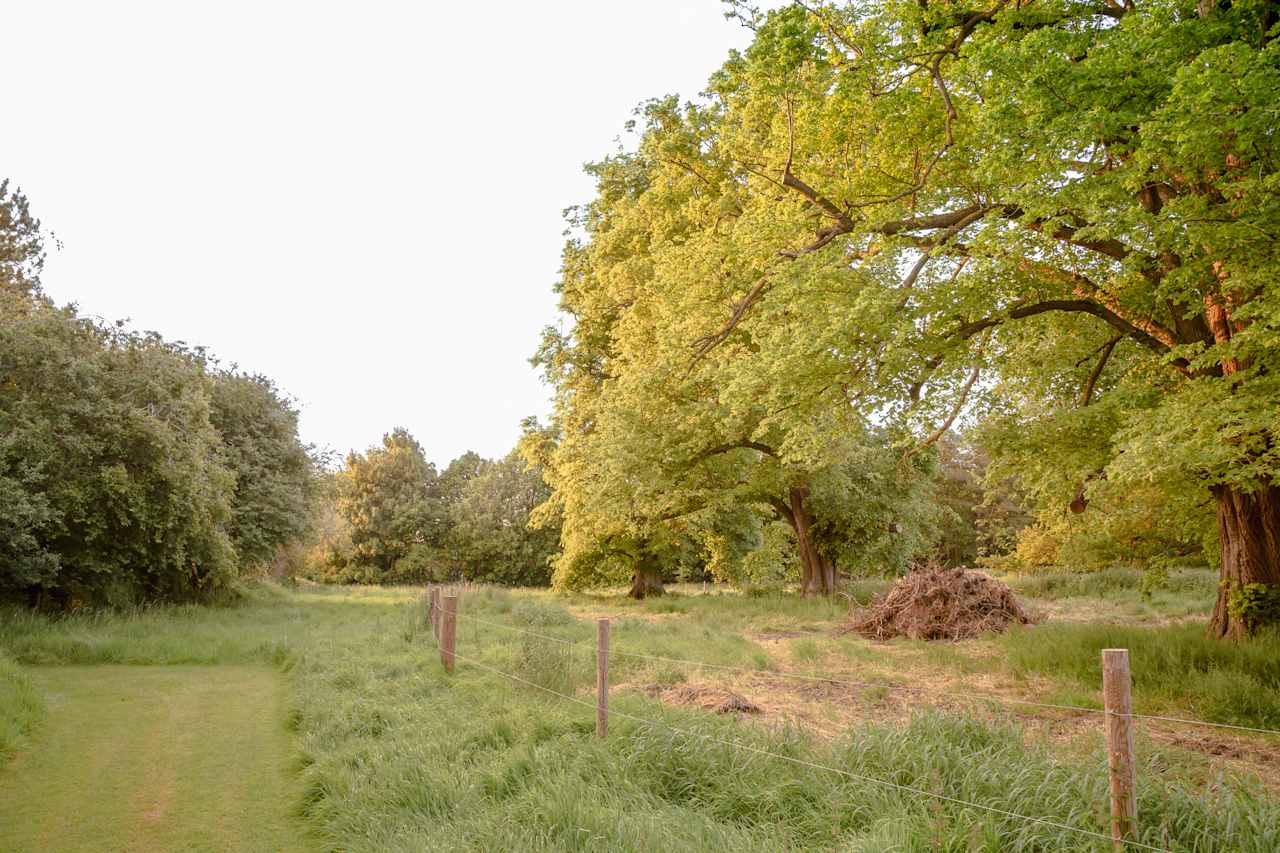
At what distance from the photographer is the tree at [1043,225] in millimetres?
8180

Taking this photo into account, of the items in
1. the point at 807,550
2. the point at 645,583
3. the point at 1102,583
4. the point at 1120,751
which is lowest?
the point at 645,583

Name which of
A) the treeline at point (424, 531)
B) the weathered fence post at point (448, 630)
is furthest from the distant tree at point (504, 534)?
the weathered fence post at point (448, 630)

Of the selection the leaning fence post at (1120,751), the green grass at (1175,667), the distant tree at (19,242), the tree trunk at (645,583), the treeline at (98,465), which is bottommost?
the tree trunk at (645,583)

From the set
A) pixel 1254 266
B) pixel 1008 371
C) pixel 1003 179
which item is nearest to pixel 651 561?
pixel 1008 371

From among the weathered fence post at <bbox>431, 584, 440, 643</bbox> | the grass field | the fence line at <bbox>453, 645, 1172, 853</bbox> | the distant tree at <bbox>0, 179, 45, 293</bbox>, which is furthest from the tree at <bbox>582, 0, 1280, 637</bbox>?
the distant tree at <bbox>0, 179, 45, 293</bbox>

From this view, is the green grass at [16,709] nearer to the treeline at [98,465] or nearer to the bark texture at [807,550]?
the treeline at [98,465]

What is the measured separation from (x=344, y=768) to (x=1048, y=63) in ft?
30.9

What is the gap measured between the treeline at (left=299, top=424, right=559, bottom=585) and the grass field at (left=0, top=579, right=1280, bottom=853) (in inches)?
1614

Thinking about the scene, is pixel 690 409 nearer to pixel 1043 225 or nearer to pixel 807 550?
pixel 1043 225

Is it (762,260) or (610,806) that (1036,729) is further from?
(762,260)


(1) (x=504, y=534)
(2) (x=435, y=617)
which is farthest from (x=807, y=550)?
(1) (x=504, y=534)

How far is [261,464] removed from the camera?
25.9 meters

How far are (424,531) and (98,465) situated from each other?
4135 cm

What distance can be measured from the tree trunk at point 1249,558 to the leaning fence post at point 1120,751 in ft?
26.6
